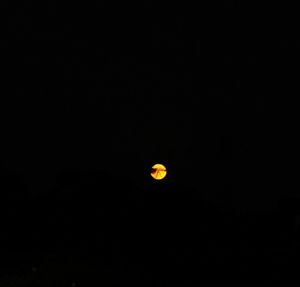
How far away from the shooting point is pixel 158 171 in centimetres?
1313

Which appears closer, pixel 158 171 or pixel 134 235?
pixel 134 235

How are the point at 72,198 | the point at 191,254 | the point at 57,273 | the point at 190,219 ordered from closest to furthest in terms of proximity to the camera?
the point at 57,273 < the point at 191,254 < the point at 190,219 < the point at 72,198

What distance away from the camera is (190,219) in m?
12.0

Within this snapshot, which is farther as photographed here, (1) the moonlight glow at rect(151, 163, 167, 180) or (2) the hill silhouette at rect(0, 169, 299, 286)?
(1) the moonlight glow at rect(151, 163, 167, 180)

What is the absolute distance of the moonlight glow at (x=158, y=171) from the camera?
13109 mm

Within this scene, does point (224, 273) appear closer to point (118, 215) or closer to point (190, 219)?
point (190, 219)

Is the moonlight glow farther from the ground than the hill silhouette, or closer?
farther from the ground

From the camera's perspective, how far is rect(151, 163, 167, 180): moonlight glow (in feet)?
43.0

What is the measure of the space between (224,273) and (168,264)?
1.10 metres

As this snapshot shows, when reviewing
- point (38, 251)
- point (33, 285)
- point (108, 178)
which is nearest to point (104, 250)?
point (38, 251)

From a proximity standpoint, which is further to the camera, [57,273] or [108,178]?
[108,178]

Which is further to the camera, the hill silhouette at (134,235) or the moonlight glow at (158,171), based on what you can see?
the moonlight glow at (158,171)

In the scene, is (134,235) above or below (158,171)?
below

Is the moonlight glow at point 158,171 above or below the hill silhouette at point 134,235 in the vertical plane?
above
